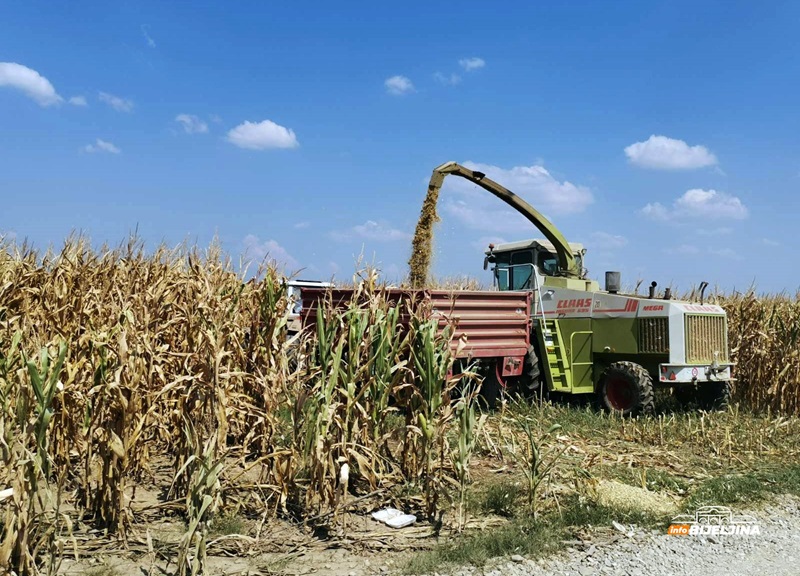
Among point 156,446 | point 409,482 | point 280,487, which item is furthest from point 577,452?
point 156,446

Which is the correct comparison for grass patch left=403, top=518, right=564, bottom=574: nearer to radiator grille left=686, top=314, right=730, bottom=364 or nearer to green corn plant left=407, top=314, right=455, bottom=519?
green corn plant left=407, top=314, right=455, bottom=519

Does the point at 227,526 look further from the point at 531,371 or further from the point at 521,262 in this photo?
the point at 521,262

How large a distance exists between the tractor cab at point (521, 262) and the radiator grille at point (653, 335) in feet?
6.10

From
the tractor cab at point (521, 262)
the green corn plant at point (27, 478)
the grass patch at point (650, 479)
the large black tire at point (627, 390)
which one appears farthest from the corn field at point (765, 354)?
the green corn plant at point (27, 478)

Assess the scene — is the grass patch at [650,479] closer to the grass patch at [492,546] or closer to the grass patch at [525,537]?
the grass patch at [525,537]

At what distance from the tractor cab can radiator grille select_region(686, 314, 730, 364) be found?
2.36 m

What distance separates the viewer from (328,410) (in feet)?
16.0

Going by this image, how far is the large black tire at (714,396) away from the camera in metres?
10.0

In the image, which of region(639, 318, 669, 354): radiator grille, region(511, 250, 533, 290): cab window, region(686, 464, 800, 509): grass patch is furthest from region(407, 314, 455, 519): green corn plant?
region(511, 250, 533, 290): cab window

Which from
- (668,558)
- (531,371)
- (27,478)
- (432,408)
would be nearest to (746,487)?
(668,558)

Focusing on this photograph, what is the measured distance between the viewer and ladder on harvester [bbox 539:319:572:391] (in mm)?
10109

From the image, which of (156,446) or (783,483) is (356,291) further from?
(783,483)

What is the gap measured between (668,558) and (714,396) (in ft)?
20.5

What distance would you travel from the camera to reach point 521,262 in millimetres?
11383
